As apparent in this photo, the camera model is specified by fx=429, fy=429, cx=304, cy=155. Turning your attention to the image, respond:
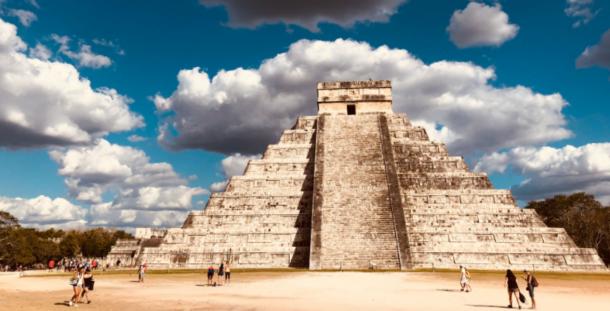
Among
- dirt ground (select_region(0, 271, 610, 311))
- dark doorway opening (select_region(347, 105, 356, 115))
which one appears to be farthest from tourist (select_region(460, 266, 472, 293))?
dark doorway opening (select_region(347, 105, 356, 115))

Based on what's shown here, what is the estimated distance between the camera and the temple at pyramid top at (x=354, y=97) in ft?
114

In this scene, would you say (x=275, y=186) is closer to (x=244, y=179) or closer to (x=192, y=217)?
(x=244, y=179)

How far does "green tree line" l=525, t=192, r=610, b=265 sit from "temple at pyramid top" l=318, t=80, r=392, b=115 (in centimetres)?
2120

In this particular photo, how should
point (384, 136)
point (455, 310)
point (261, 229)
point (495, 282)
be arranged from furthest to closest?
point (384, 136) → point (261, 229) → point (495, 282) → point (455, 310)

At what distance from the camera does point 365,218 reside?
22922mm

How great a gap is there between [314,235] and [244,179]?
7437 mm

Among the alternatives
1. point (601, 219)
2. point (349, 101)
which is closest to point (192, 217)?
point (349, 101)

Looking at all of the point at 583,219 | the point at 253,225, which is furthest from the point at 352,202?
the point at 583,219

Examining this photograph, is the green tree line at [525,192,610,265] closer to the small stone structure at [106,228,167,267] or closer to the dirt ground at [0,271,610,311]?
the dirt ground at [0,271,610,311]

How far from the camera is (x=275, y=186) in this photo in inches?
1073

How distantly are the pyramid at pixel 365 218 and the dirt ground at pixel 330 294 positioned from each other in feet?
9.51

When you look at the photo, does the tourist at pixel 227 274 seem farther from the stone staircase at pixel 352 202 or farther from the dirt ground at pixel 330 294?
the stone staircase at pixel 352 202

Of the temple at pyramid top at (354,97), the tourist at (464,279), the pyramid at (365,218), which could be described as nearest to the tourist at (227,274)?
the pyramid at (365,218)

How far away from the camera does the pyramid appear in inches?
859
